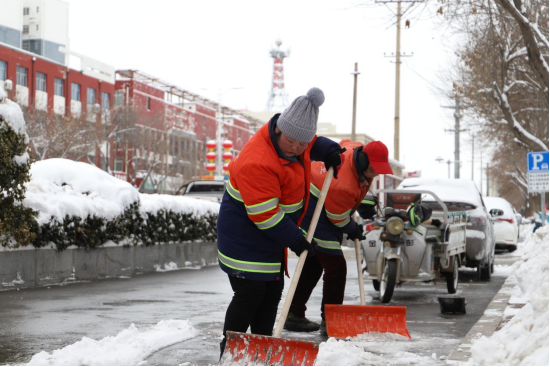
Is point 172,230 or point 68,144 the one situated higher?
point 68,144

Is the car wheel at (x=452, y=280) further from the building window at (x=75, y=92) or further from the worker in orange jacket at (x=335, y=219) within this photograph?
the building window at (x=75, y=92)

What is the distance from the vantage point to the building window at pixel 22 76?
51.0 m

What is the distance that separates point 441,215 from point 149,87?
186 ft

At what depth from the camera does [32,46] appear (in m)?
58.8

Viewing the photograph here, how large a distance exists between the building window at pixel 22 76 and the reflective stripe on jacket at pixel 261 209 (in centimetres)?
4824

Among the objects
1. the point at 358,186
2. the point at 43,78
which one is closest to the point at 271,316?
the point at 358,186

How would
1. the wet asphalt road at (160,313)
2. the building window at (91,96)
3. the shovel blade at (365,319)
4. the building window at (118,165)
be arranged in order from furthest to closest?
the building window at (118,165) < the building window at (91,96) < the shovel blade at (365,319) < the wet asphalt road at (160,313)

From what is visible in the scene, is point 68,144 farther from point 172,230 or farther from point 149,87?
point 172,230

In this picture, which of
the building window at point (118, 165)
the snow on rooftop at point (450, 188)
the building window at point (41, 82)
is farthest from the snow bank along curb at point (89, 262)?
the building window at point (118, 165)

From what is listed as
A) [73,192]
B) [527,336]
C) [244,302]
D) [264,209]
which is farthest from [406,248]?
[527,336]

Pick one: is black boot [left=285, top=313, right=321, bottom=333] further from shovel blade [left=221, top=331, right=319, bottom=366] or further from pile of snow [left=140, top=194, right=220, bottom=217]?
pile of snow [left=140, top=194, right=220, bottom=217]

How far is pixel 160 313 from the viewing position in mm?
8867

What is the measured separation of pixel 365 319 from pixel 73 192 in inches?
290

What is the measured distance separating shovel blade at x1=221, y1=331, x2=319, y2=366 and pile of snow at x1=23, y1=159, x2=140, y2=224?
7.22 m
